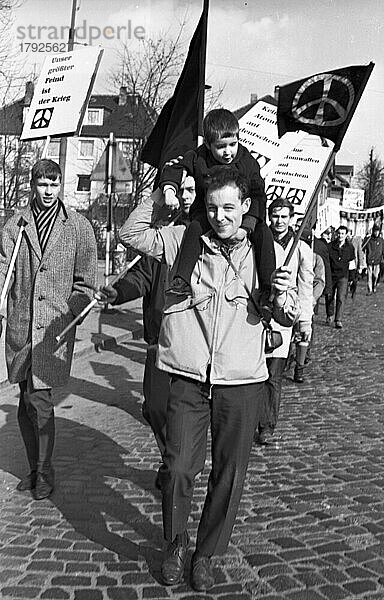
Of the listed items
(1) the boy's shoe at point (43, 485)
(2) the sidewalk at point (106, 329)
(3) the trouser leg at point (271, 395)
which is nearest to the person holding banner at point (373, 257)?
(2) the sidewalk at point (106, 329)

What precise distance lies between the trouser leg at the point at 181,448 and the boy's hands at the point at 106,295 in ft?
1.95

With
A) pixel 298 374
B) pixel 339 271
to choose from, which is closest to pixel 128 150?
pixel 339 271

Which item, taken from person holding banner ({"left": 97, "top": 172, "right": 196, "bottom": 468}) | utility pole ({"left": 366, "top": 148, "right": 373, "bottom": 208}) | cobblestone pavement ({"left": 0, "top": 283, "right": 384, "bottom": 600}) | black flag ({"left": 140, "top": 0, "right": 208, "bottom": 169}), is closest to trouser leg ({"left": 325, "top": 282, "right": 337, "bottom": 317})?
cobblestone pavement ({"left": 0, "top": 283, "right": 384, "bottom": 600})

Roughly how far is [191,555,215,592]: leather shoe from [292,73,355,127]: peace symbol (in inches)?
95.3

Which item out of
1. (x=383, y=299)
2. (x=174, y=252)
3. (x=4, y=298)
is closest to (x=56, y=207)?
(x=4, y=298)

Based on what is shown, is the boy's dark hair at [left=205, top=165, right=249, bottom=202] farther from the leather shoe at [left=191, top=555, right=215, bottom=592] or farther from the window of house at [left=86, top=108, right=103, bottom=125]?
the window of house at [left=86, top=108, right=103, bottom=125]

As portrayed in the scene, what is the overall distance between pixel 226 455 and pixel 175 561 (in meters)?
0.58

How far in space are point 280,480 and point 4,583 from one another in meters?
2.32

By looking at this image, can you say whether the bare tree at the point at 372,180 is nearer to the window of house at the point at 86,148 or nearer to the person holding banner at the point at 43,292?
the window of house at the point at 86,148

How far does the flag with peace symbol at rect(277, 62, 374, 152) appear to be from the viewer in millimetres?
4379

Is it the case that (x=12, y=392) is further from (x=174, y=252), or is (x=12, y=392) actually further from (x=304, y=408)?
(x=174, y=252)

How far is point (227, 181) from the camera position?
12.4 feet

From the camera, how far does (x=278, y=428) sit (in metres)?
7.23

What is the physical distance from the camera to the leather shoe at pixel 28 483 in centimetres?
532
